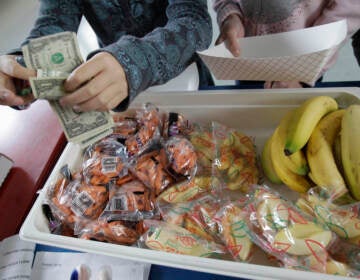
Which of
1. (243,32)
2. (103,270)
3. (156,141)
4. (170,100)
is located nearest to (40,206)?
(103,270)

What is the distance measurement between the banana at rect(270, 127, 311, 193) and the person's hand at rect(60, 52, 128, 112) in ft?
1.15

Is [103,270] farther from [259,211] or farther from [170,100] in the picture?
[170,100]

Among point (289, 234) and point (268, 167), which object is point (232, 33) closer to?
point (268, 167)

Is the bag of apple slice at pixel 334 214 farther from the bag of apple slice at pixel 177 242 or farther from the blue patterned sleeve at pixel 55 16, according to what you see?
the blue patterned sleeve at pixel 55 16

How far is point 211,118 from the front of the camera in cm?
84

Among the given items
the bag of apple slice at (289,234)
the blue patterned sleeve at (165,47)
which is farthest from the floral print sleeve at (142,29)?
the bag of apple slice at (289,234)

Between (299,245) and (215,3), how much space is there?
2.46 ft

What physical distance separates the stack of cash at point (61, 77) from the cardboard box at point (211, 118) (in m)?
0.21

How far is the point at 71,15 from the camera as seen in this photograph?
0.87 m

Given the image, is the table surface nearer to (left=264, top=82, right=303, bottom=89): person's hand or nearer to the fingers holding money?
the fingers holding money

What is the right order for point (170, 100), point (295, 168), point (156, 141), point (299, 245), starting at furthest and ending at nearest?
point (170, 100) → point (156, 141) → point (295, 168) → point (299, 245)

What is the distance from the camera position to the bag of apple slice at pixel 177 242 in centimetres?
56

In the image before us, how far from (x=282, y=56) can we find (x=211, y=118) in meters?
0.26

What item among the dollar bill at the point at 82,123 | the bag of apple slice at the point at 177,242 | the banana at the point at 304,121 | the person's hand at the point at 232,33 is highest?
the person's hand at the point at 232,33
